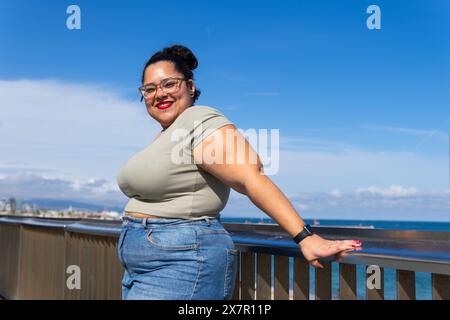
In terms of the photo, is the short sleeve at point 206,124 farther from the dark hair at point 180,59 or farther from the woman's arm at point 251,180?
the dark hair at point 180,59

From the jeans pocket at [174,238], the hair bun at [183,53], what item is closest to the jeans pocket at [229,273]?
the jeans pocket at [174,238]

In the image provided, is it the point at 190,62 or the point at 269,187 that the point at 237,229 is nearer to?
the point at 190,62

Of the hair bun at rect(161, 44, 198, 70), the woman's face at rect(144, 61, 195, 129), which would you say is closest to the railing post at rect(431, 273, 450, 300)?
the woman's face at rect(144, 61, 195, 129)

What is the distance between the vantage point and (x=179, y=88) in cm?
192

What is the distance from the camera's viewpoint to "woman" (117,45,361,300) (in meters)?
1.59

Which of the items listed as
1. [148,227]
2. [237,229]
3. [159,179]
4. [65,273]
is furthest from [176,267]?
[65,273]

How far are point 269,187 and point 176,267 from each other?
1.26ft

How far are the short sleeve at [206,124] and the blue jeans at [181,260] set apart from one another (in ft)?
0.86

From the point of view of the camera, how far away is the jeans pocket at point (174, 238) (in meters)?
1.66

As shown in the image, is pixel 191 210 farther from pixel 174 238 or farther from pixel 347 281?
pixel 347 281

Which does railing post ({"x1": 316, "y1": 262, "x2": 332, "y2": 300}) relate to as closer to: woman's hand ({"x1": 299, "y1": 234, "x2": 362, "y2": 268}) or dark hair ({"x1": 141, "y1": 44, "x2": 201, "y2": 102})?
woman's hand ({"x1": 299, "y1": 234, "x2": 362, "y2": 268})

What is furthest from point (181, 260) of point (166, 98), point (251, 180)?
point (166, 98)

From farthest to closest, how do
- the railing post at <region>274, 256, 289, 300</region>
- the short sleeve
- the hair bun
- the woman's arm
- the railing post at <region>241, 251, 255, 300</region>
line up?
the railing post at <region>241, 251, 255, 300</region> < the railing post at <region>274, 256, 289, 300</region> < the hair bun < the short sleeve < the woman's arm

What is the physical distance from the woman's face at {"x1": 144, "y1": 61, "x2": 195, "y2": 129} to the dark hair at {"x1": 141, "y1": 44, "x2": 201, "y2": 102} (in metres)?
0.02
